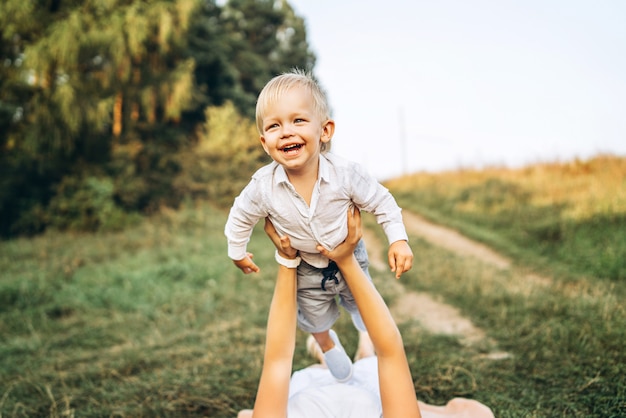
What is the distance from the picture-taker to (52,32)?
12.0m

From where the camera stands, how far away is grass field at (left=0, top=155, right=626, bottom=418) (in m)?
3.07

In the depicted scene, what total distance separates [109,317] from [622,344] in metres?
5.15

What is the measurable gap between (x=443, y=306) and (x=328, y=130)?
11.9ft

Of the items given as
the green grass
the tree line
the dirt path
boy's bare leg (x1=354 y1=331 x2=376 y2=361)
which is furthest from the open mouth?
the tree line

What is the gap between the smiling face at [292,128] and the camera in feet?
6.84

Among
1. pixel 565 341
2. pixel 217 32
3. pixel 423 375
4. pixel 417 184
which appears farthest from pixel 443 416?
pixel 217 32

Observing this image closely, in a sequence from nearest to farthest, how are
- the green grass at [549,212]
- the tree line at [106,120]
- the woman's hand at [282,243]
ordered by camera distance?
the woman's hand at [282,243] < the green grass at [549,212] < the tree line at [106,120]

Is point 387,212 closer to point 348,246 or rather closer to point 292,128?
point 348,246

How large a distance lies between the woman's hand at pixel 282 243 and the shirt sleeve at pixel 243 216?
0.24 ft

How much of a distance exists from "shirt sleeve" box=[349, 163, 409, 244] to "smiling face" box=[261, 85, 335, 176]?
260mm

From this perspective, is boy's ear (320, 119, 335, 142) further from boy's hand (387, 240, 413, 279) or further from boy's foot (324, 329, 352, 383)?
boy's foot (324, 329, 352, 383)

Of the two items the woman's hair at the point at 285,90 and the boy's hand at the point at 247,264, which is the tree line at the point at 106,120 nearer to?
the boy's hand at the point at 247,264

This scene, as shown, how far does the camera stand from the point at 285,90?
2105 millimetres

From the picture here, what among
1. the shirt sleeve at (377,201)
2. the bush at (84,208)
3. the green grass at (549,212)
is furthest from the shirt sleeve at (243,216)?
the bush at (84,208)
